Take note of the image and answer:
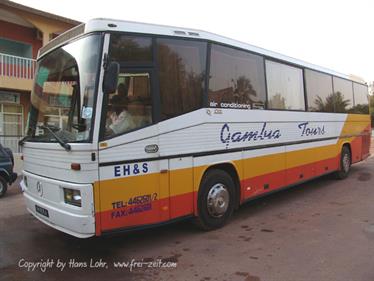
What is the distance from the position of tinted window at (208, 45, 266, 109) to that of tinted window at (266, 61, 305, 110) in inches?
13.4

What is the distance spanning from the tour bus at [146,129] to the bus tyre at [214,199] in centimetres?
2

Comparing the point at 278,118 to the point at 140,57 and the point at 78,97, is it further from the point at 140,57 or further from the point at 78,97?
the point at 78,97

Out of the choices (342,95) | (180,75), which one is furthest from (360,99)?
(180,75)

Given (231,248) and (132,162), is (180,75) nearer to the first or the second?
(132,162)

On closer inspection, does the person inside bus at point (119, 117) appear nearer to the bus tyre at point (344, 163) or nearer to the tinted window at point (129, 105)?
the tinted window at point (129, 105)

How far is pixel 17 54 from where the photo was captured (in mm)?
18578

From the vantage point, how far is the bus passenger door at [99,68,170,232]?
4797mm

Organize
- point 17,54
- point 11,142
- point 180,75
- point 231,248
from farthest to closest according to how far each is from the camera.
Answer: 1. point 17,54
2. point 11,142
3. point 180,75
4. point 231,248

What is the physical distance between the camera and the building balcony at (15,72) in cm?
1639

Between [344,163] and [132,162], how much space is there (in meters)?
8.56

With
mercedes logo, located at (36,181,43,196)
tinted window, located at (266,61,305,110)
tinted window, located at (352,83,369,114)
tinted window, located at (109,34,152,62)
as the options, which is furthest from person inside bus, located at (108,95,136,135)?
tinted window, located at (352,83,369,114)

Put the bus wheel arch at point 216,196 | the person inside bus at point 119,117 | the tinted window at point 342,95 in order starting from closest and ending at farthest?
the person inside bus at point 119,117 < the bus wheel arch at point 216,196 < the tinted window at point 342,95

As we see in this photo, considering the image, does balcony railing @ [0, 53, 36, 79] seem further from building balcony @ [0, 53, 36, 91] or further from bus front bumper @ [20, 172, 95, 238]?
bus front bumper @ [20, 172, 95, 238]

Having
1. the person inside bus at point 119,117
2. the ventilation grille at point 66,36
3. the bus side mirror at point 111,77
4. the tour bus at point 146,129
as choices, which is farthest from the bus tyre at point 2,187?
the bus side mirror at point 111,77
